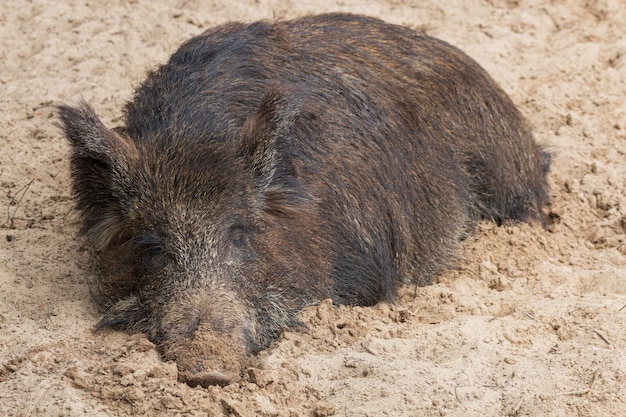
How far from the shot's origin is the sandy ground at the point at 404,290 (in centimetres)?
427

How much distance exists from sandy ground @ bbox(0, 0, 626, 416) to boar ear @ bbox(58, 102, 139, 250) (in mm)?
413

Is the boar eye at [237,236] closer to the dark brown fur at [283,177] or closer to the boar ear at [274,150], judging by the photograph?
the dark brown fur at [283,177]

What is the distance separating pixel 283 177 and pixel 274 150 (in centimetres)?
22

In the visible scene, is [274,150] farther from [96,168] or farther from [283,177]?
[96,168]

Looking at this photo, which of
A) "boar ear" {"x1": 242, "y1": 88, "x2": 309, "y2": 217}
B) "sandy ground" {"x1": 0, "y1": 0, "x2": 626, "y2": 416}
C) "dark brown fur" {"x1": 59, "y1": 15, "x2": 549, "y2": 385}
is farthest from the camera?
"boar ear" {"x1": 242, "y1": 88, "x2": 309, "y2": 217}

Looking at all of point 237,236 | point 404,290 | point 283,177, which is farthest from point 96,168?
point 404,290

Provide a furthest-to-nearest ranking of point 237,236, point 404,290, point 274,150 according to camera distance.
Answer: point 404,290 → point 274,150 → point 237,236

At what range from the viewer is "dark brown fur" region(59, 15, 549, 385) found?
4.94 metres

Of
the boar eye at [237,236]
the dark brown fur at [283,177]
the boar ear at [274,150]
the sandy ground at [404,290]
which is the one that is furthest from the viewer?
the boar ear at [274,150]

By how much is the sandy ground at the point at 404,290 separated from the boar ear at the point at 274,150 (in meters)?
0.62

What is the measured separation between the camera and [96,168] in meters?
5.26

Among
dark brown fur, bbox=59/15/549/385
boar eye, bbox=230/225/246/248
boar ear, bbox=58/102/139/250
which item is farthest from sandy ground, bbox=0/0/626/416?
boar eye, bbox=230/225/246/248

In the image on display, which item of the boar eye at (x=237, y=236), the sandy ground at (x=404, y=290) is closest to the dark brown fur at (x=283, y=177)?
the boar eye at (x=237, y=236)

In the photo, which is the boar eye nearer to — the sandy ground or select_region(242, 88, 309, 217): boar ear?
select_region(242, 88, 309, 217): boar ear
